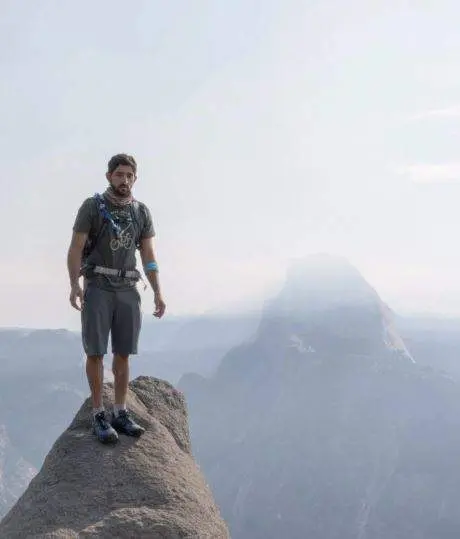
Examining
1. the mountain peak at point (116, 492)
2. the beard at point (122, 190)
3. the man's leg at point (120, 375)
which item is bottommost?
the mountain peak at point (116, 492)

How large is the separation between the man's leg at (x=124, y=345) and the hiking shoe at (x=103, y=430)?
0.22 m

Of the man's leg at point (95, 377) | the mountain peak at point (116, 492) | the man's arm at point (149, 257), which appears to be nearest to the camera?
the mountain peak at point (116, 492)

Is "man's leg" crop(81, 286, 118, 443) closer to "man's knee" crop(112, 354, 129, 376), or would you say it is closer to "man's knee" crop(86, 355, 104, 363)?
"man's knee" crop(86, 355, 104, 363)

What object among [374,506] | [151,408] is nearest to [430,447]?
[374,506]

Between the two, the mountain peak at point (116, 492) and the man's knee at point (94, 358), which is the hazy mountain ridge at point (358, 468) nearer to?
the mountain peak at point (116, 492)

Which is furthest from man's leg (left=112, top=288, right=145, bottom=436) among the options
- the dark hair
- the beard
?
the dark hair

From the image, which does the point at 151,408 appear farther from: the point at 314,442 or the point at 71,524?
the point at 314,442

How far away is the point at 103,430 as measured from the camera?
22.5 feet

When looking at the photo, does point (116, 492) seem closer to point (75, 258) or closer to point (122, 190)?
point (75, 258)

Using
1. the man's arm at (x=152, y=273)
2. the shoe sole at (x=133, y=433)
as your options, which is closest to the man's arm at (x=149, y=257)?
the man's arm at (x=152, y=273)

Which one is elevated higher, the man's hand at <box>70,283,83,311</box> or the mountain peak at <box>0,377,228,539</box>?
the man's hand at <box>70,283,83,311</box>

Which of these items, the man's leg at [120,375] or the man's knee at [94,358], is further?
the man's leg at [120,375]

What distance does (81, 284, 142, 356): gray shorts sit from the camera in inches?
271

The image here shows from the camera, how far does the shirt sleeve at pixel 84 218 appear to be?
6.70 m
